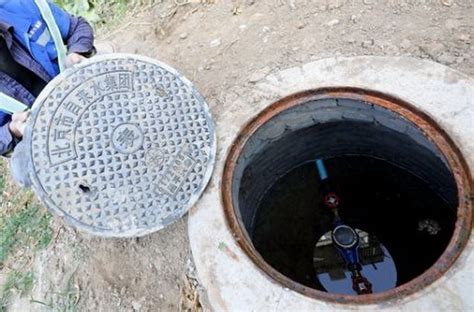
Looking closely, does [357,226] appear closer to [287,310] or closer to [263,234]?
[263,234]

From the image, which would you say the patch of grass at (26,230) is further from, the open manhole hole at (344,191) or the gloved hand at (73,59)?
the open manhole hole at (344,191)

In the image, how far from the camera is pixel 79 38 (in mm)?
2615

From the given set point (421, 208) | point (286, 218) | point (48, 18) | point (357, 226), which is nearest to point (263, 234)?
point (286, 218)

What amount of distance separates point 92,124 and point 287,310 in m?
1.18

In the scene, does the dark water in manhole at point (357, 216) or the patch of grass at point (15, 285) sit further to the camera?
the dark water in manhole at point (357, 216)

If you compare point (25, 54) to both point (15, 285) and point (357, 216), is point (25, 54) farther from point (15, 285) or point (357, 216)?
point (357, 216)

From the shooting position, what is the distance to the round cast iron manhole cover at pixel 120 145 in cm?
218

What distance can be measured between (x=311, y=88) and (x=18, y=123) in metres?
1.39

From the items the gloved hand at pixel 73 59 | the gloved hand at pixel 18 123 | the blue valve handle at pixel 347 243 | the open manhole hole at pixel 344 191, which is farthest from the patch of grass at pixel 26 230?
the blue valve handle at pixel 347 243

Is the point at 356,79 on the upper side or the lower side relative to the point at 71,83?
lower

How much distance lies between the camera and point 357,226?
3604mm

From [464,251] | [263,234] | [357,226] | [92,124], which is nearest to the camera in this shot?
[464,251]

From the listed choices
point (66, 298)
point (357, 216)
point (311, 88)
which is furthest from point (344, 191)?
point (66, 298)

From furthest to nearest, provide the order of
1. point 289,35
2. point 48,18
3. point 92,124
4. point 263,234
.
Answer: point 263,234 → point 289,35 → point 48,18 → point 92,124
